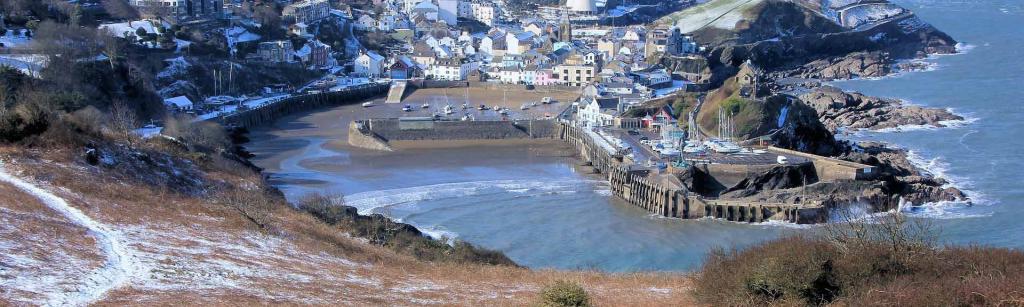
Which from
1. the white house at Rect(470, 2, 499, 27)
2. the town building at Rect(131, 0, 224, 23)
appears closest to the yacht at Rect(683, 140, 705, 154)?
the town building at Rect(131, 0, 224, 23)

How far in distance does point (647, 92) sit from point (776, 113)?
902 centimetres

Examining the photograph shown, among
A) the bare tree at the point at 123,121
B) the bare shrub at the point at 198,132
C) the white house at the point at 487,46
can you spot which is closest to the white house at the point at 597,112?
the bare shrub at the point at 198,132

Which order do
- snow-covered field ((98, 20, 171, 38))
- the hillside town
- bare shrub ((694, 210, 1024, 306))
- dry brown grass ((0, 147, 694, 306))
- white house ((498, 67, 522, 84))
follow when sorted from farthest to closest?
white house ((498, 67, 522, 84)), snow-covered field ((98, 20, 171, 38)), the hillside town, dry brown grass ((0, 147, 694, 306)), bare shrub ((694, 210, 1024, 306))

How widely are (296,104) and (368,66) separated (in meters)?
8.68

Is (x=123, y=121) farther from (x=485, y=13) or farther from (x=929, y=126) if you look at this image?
(x=485, y=13)

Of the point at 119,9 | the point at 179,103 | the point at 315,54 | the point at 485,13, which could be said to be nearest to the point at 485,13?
the point at 485,13

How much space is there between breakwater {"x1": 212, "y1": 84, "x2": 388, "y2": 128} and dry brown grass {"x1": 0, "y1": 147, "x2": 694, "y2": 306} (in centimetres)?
2165

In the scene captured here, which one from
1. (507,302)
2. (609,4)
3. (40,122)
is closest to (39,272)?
(507,302)

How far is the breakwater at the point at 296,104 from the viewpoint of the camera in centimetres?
3829

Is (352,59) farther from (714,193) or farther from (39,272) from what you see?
(39,272)

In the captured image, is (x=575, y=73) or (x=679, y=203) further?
(x=575, y=73)

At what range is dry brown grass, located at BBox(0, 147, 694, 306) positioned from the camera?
37.9 ft

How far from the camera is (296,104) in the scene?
42.6 meters

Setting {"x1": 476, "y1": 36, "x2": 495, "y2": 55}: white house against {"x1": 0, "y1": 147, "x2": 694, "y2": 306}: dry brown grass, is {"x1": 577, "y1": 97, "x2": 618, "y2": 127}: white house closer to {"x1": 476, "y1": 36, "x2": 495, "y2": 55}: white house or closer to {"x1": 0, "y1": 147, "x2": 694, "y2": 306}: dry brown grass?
{"x1": 476, "y1": 36, "x2": 495, "y2": 55}: white house
